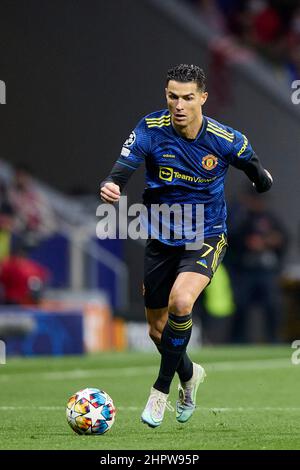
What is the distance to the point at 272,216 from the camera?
18000 mm

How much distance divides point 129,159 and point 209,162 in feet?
1.74

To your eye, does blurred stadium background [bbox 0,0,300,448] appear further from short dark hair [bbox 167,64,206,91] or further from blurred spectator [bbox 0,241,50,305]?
→ short dark hair [bbox 167,64,206,91]

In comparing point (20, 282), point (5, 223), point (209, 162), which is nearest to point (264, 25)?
point (5, 223)

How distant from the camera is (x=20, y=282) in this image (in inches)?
634

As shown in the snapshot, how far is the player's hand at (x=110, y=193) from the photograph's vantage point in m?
7.36

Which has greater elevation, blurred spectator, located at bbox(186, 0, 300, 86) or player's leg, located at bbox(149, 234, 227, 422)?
blurred spectator, located at bbox(186, 0, 300, 86)

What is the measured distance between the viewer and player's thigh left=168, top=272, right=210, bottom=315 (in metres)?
7.56

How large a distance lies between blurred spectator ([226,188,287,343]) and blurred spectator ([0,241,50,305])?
10.0 feet

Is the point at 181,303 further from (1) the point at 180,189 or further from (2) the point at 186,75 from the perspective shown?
(2) the point at 186,75

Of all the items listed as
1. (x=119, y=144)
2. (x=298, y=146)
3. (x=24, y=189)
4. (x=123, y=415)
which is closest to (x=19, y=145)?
(x=119, y=144)

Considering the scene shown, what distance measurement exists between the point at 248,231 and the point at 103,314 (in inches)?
96.2

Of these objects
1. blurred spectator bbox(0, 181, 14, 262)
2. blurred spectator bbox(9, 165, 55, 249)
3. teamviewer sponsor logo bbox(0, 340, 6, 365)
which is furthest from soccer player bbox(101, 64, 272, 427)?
blurred spectator bbox(9, 165, 55, 249)
